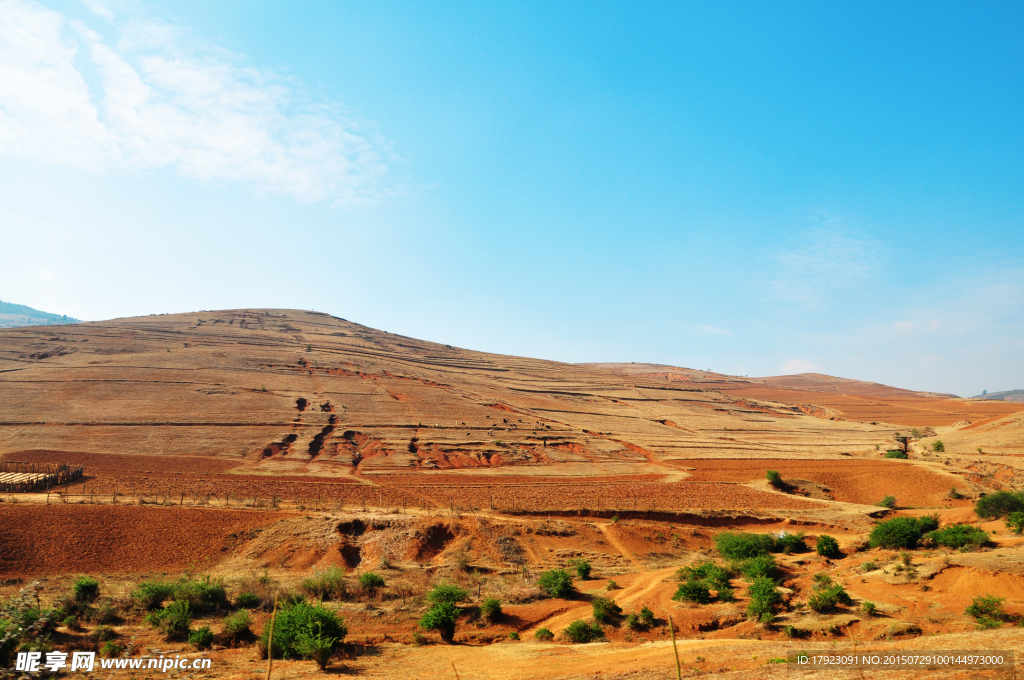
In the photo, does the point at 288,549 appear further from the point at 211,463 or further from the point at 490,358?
the point at 490,358

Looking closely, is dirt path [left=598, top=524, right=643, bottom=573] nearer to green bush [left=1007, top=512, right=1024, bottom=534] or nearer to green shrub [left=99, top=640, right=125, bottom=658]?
green bush [left=1007, top=512, right=1024, bottom=534]

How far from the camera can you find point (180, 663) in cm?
1288

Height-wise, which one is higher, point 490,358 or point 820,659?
point 490,358

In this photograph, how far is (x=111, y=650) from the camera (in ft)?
43.9

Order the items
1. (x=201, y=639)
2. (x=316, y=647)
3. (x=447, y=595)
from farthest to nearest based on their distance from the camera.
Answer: (x=447, y=595) → (x=201, y=639) → (x=316, y=647)

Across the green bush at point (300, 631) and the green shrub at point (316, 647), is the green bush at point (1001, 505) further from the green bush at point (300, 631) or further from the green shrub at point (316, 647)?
the green shrub at point (316, 647)

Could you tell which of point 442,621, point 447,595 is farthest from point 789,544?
point 442,621

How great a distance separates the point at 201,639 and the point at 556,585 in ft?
40.9

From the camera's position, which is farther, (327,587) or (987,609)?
(327,587)

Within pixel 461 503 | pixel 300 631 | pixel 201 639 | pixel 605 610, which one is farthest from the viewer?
pixel 461 503

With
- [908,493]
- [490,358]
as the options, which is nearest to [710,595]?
[908,493]

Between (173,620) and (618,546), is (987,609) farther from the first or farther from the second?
(173,620)

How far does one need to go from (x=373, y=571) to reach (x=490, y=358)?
98.4 meters

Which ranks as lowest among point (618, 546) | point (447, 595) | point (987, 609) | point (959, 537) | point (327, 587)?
point (618, 546)
